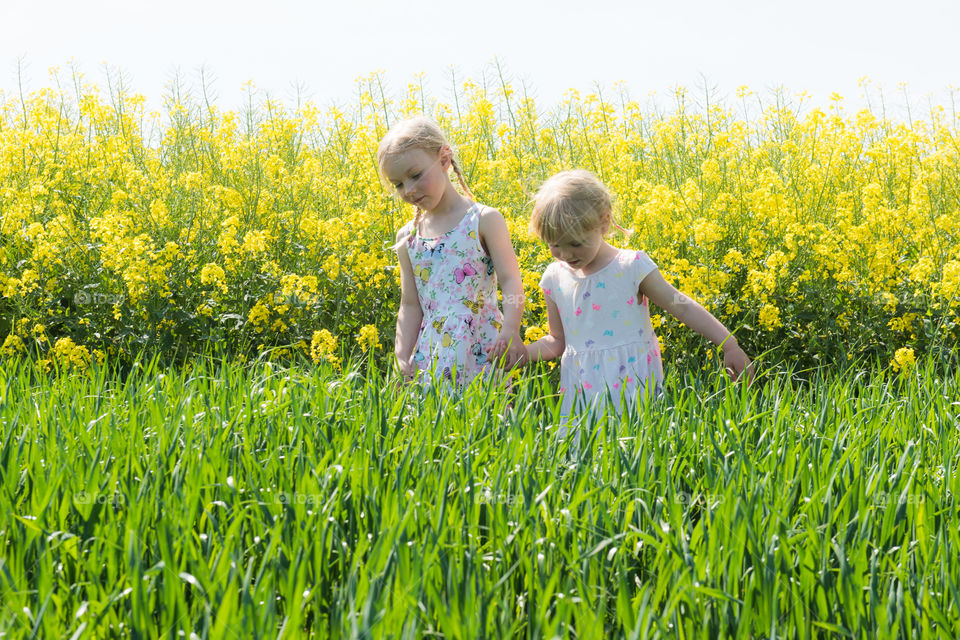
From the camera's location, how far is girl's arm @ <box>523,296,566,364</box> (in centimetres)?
308

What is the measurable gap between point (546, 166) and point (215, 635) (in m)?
4.90

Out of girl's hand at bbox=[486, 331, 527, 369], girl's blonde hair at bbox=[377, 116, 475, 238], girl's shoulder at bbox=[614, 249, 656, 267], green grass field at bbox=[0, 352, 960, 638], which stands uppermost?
girl's blonde hair at bbox=[377, 116, 475, 238]

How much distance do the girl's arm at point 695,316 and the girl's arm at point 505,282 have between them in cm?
41

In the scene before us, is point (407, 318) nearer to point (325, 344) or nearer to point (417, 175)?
point (325, 344)

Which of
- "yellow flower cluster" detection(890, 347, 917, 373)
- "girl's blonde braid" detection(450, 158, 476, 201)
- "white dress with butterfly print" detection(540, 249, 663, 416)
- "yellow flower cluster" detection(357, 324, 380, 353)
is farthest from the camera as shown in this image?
"yellow flower cluster" detection(357, 324, 380, 353)

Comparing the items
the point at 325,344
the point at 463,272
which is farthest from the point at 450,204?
the point at 325,344

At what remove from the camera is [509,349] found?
117 inches

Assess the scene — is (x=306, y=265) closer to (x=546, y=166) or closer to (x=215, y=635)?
(x=546, y=166)

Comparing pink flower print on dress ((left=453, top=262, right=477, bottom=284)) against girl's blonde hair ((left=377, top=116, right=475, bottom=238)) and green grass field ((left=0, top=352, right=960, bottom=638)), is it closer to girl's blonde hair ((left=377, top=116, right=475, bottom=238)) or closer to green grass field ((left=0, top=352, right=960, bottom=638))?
girl's blonde hair ((left=377, top=116, right=475, bottom=238))

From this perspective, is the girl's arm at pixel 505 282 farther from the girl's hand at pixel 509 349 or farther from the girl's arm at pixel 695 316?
the girl's arm at pixel 695 316

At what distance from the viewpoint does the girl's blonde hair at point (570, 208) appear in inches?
108

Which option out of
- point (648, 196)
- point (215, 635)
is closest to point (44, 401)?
point (215, 635)

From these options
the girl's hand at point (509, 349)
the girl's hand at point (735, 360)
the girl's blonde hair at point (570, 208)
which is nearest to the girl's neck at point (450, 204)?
the girl's blonde hair at point (570, 208)

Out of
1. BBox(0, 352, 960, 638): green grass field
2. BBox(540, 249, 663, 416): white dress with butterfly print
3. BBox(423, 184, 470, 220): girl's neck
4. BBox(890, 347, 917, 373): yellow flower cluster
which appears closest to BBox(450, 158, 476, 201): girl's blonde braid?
BBox(423, 184, 470, 220): girl's neck
